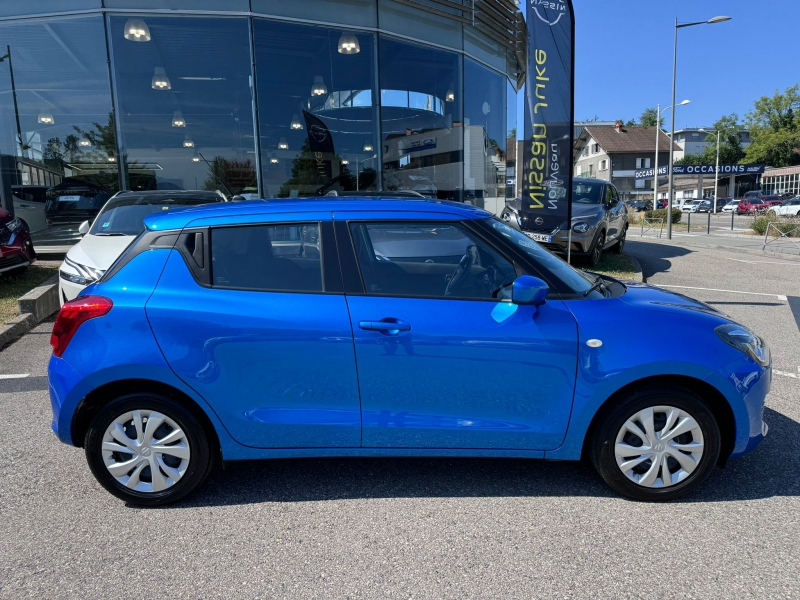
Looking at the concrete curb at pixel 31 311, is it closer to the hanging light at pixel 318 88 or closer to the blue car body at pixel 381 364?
the blue car body at pixel 381 364

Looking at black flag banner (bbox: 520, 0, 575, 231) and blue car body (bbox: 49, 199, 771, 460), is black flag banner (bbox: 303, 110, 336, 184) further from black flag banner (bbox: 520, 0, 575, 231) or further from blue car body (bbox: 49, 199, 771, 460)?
blue car body (bbox: 49, 199, 771, 460)

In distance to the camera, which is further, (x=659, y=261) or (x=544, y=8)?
(x=659, y=261)

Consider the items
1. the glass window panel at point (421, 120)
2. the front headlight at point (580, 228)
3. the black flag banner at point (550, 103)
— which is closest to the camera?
the black flag banner at point (550, 103)

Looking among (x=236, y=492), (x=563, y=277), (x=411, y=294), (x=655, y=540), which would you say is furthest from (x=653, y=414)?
(x=236, y=492)

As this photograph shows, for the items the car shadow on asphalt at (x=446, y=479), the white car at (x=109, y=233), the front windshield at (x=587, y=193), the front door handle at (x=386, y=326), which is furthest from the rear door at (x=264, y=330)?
the front windshield at (x=587, y=193)

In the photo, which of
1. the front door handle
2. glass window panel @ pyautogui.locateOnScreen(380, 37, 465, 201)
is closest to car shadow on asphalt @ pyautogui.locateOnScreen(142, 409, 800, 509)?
the front door handle

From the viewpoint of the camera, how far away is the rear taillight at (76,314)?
3062mm

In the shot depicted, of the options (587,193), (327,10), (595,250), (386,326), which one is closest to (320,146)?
(327,10)

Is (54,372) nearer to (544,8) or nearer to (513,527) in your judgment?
(513,527)

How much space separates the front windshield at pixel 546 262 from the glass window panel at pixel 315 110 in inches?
424

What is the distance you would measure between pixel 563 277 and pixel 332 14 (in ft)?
42.1

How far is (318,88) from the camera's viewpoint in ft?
48.8

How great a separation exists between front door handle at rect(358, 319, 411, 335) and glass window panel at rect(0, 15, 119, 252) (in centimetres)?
1237

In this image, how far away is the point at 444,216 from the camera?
328cm
